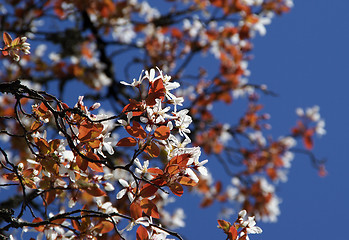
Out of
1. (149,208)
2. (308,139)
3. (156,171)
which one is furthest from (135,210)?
(308,139)

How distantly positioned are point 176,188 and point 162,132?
224 millimetres

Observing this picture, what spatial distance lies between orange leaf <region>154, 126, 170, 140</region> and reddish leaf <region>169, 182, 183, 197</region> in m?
0.19

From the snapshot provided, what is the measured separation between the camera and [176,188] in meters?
1.37

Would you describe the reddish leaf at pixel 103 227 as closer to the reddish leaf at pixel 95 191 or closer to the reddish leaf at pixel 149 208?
the reddish leaf at pixel 95 191

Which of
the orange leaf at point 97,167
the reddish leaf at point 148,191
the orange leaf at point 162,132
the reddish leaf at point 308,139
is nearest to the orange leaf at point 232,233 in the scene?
the reddish leaf at point 148,191

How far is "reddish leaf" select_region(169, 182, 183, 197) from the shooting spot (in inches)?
53.7

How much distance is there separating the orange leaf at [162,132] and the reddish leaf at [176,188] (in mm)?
187

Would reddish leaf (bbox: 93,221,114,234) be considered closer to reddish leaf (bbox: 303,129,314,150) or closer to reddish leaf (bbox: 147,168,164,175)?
reddish leaf (bbox: 147,168,164,175)

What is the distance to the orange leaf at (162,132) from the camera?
1317 mm

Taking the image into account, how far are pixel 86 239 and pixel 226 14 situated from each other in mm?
3761

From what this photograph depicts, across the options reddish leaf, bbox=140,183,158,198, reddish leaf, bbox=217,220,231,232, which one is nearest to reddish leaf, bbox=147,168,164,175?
reddish leaf, bbox=140,183,158,198

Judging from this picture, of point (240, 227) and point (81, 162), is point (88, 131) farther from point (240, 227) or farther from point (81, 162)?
point (240, 227)

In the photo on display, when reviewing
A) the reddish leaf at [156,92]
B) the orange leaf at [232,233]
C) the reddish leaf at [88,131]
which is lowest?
the orange leaf at [232,233]

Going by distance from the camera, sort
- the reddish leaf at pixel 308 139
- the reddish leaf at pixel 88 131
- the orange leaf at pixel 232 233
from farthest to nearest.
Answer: the reddish leaf at pixel 308 139 → the orange leaf at pixel 232 233 → the reddish leaf at pixel 88 131
